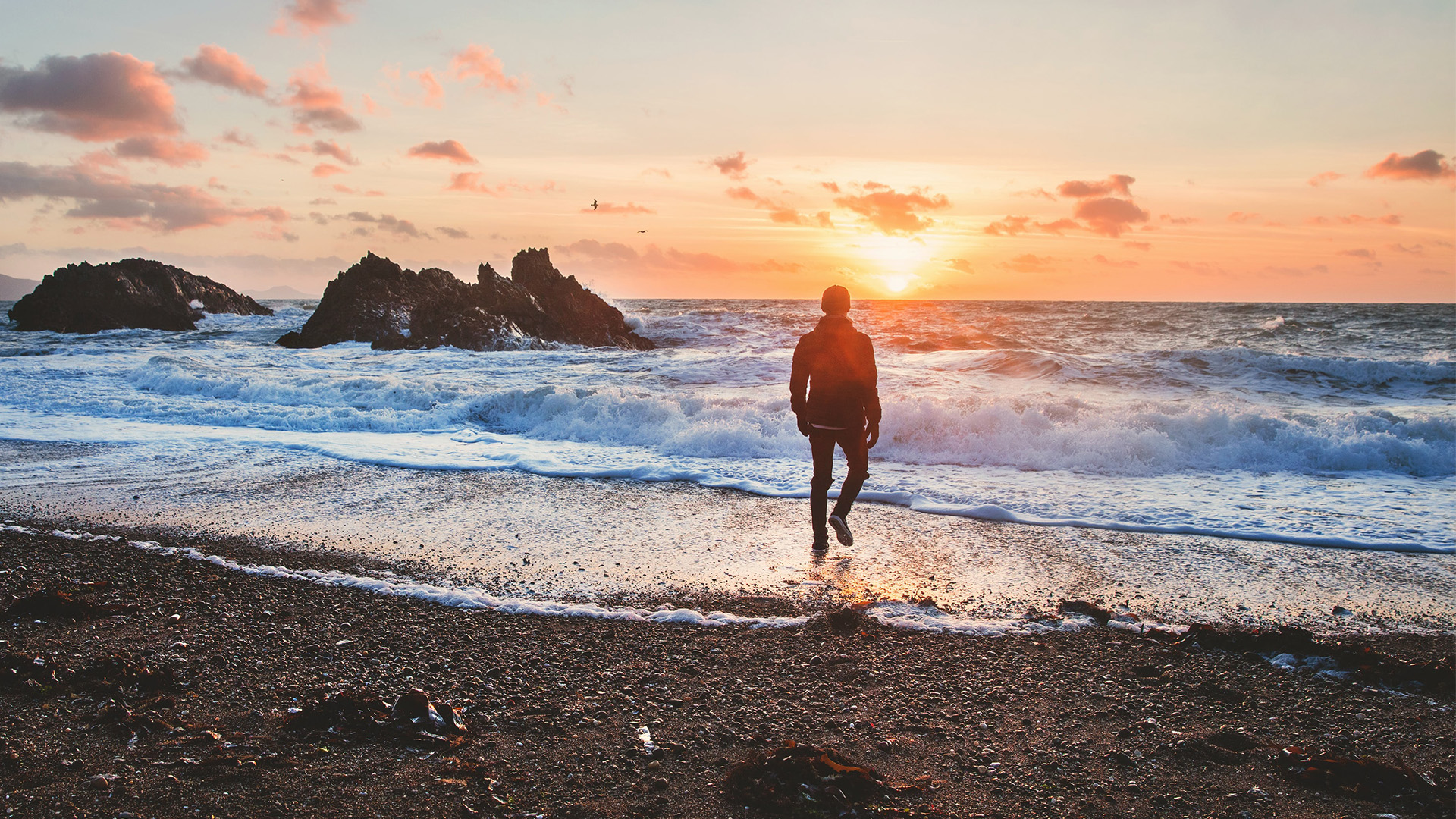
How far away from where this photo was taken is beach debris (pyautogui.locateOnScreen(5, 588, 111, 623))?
4.01 m

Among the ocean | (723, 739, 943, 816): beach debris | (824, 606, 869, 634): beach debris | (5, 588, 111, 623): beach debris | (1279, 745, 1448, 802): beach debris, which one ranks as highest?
the ocean

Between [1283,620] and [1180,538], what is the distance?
181 cm

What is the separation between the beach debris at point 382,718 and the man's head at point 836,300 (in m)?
3.71

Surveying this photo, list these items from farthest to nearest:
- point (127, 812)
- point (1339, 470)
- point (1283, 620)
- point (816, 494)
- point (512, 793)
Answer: point (1339, 470), point (816, 494), point (1283, 620), point (512, 793), point (127, 812)

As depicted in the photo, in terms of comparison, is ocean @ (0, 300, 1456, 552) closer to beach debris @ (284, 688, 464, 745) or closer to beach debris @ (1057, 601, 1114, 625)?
beach debris @ (1057, 601, 1114, 625)

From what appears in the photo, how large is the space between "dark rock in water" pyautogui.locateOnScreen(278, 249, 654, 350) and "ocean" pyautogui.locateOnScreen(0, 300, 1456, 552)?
20.0 ft

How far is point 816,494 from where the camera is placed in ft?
18.6

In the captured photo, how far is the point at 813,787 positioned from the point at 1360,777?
2020 millimetres

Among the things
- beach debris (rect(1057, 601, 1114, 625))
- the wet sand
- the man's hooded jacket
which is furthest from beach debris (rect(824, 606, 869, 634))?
the man's hooded jacket

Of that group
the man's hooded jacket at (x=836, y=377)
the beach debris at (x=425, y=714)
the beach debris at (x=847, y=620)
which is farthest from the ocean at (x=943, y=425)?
the beach debris at (x=425, y=714)

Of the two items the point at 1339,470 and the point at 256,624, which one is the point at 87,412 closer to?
the point at 256,624

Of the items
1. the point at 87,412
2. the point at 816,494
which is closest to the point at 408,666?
the point at 816,494

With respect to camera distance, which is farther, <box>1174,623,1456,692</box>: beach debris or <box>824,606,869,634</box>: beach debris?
<box>824,606,869,634</box>: beach debris

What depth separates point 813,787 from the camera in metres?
2.54
